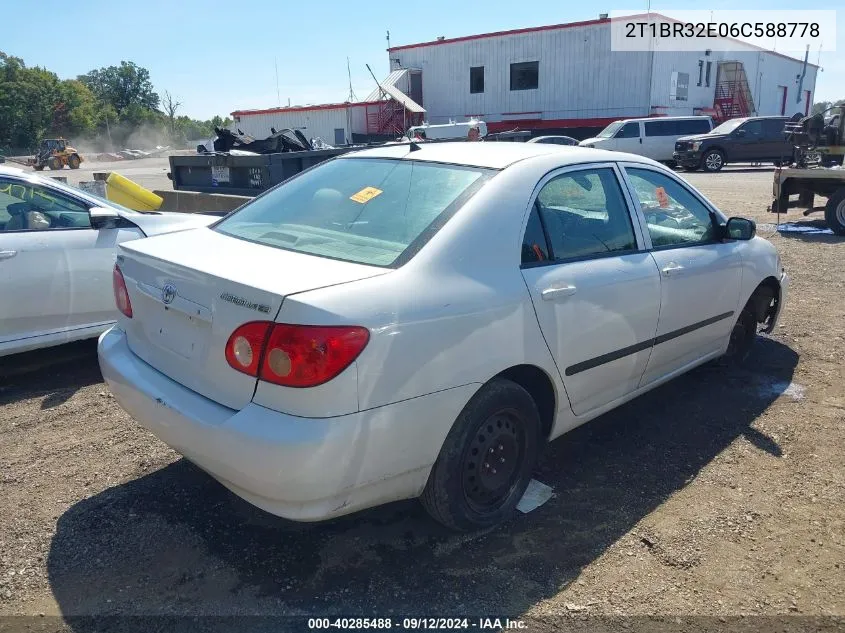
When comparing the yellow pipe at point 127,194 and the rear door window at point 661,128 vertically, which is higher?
the rear door window at point 661,128

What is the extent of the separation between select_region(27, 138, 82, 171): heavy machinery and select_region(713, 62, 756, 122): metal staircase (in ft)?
129

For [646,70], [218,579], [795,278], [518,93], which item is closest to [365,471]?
[218,579]

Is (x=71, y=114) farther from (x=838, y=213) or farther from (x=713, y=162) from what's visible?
(x=838, y=213)

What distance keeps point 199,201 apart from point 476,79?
1072 inches

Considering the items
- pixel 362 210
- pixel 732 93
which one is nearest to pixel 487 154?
pixel 362 210

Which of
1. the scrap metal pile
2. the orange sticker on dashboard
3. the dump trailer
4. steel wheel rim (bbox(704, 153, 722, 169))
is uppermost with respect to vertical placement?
the scrap metal pile

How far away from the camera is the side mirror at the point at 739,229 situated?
163 inches

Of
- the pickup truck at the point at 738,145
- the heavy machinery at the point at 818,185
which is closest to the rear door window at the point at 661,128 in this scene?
the pickup truck at the point at 738,145

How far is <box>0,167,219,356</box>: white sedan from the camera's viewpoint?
179 inches

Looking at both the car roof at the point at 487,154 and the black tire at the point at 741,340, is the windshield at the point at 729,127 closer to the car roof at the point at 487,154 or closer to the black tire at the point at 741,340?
the black tire at the point at 741,340

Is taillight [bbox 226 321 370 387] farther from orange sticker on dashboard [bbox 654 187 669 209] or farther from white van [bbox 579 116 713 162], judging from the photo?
white van [bbox 579 116 713 162]

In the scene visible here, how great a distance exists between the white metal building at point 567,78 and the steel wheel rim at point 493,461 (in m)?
30.2

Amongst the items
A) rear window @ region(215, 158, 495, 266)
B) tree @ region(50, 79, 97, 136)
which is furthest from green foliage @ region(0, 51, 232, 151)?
rear window @ region(215, 158, 495, 266)

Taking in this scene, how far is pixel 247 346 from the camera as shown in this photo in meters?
2.38
